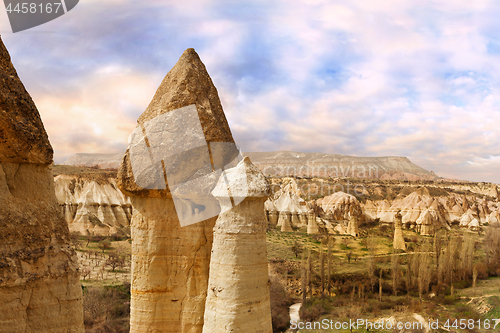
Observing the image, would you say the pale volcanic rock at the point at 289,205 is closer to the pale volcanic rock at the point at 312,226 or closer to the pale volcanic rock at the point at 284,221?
the pale volcanic rock at the point at 284,221

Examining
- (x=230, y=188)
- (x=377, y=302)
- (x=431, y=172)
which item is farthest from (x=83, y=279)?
(x=431, y=172)

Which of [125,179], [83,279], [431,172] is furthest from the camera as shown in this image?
[431,172]

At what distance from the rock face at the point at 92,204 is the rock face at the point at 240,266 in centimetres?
4459

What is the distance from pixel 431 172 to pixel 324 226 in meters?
116

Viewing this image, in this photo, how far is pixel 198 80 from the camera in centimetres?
742

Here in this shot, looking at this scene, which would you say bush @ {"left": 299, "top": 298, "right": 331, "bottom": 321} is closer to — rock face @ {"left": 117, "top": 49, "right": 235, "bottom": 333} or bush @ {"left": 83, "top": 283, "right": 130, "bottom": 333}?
bush @ {"left": 83, "top": 283, "right": 130, "bottom": 333}

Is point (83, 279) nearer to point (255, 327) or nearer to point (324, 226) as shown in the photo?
point (255, 327)

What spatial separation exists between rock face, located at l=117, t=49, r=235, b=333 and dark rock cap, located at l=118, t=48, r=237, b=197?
2cm

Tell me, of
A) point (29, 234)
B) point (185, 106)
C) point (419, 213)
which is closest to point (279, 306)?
point (185, 106)

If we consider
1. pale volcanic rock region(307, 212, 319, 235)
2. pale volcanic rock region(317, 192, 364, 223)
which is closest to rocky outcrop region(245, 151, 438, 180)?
pale volcanic rock region(317, 192, 364, 223)

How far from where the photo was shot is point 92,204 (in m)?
50.8

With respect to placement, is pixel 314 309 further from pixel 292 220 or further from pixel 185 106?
pixel 292 220

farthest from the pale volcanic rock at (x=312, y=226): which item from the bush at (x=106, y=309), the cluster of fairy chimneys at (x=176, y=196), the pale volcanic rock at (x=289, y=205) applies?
the cluster of fairy chimneys at (x=176, y=196)

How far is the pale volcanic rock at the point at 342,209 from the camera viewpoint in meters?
61.0
